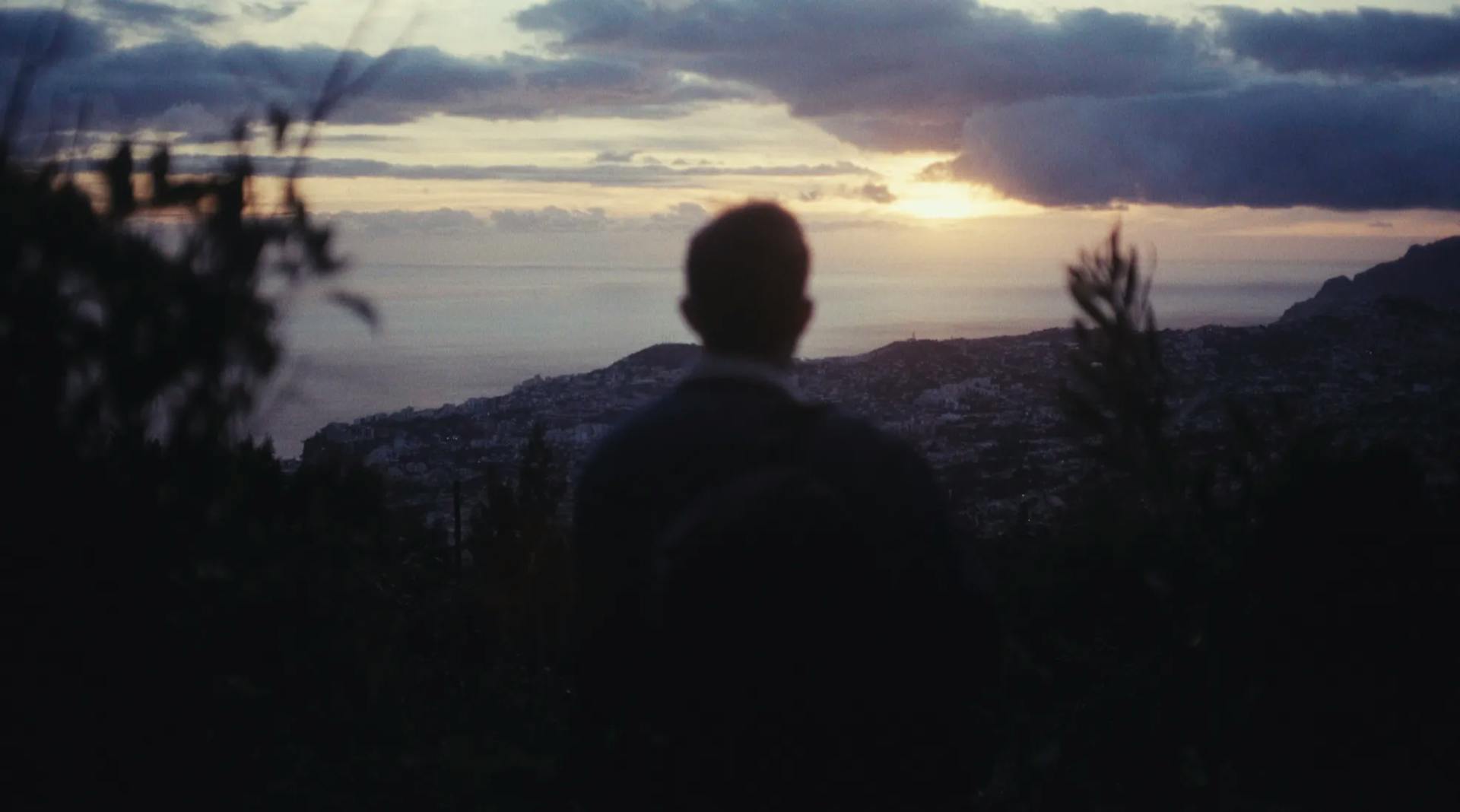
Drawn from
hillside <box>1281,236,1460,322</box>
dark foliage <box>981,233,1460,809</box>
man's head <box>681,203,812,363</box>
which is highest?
hillside <box>1281,236,1460,322</box>

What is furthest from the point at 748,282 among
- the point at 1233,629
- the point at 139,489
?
the point at 1233,629

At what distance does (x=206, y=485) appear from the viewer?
2436mm

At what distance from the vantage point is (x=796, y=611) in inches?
64.8

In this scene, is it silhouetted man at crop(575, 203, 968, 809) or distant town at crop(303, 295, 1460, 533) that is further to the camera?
distant town at crop(303, 295, 1460, 533)

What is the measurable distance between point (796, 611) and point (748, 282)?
21.0 inches

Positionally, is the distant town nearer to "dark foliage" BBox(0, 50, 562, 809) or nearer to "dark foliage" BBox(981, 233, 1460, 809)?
"dark foliage" BBox(981, 233, 1460, 809)

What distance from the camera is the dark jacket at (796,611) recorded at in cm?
168

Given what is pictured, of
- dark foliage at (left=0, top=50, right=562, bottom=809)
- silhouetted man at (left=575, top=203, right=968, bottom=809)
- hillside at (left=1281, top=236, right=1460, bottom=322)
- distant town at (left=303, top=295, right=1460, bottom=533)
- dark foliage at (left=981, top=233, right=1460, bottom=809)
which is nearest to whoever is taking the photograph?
silhouetted man at (left=575, top=203, right=968, bottom=809)

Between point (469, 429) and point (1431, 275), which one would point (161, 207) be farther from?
point (1431, 275)

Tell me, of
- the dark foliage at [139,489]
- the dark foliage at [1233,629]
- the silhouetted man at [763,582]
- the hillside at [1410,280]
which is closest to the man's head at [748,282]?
the silhouetted man at [763,582]

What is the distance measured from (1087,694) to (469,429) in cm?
2244

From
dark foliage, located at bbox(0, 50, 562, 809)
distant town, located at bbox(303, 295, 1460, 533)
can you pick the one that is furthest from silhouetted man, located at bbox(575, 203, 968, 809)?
distant town, located at bbox(303, 295, 1460, 533)

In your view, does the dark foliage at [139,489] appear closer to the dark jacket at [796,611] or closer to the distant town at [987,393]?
the dark jacket at [796,611]

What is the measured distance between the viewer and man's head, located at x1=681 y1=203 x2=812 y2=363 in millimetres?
1869
